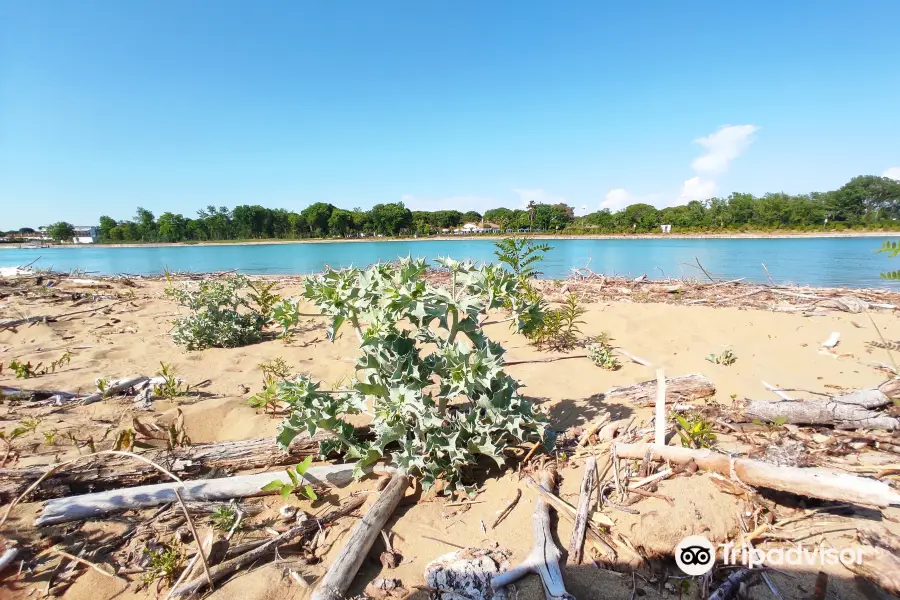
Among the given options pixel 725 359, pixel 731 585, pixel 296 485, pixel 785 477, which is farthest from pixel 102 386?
pixel 725 359

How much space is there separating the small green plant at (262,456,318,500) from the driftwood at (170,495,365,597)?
16 cm

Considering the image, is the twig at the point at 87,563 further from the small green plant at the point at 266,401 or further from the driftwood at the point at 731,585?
the driftwood at the point at 731,585

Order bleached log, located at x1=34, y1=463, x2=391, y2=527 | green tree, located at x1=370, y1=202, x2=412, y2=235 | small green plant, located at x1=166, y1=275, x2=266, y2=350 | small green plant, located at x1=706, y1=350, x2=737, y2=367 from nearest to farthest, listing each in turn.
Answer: bleached log, located at x1=34, y1=463, x2=391, y2=527, small green plant, located at x1=706, y1=350, x2=737, y2=367, small green plant, located at x1=166, y1=275, x2=266, y2=350, green tree, located at x1=370, y1=202, x2=412, y2=235

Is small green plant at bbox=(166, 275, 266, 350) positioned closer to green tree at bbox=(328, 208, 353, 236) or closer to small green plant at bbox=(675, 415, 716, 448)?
small green plant at bbox=(675, 415, 716, 448)

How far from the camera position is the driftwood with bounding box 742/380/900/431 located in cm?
295

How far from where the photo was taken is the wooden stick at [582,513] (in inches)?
81.6

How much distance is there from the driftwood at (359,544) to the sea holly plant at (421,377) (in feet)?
0.54

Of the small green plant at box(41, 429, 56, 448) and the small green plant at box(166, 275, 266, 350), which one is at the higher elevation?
the small green plant at box(166, 275, 266, 350)

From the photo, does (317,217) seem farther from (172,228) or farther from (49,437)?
(49,437)

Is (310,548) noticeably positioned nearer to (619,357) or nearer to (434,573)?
(434,573)

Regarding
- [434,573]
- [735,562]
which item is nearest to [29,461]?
[434,573]

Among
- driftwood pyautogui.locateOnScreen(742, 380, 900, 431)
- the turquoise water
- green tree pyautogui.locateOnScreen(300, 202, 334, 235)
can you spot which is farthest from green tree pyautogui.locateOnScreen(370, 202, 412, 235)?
driftwood pyautogui.locateOnScreen(742, 380, 900, 431)

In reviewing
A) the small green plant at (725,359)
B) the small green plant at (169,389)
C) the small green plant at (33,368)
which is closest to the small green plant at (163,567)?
the small green plant at (169,389)

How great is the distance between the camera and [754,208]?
7100 cm
